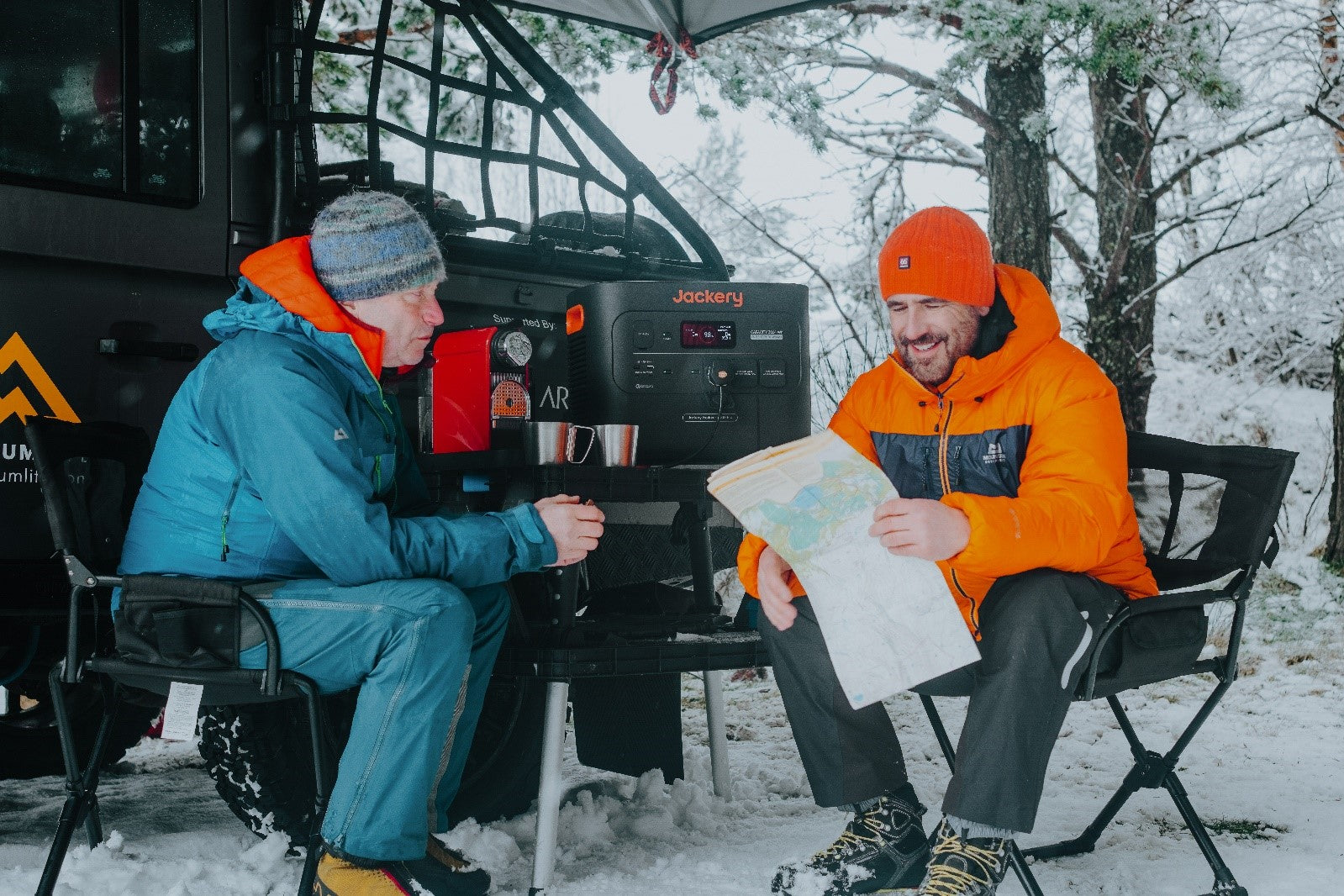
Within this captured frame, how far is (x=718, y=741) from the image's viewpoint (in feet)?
10.3

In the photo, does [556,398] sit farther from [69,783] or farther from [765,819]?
[69,783]

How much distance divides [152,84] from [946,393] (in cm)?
175

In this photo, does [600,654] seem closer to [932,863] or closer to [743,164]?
[932,863]

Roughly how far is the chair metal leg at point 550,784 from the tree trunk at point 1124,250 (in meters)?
4.91

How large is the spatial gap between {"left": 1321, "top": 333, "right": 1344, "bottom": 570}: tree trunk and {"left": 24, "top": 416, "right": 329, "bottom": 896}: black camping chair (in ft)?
21.6

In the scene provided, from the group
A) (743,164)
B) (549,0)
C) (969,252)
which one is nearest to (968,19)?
(549,0)

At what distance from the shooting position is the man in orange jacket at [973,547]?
2.03 metres

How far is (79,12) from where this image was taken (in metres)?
2.57

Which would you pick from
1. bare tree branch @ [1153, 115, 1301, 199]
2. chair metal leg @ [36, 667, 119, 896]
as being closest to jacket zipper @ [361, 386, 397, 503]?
chair metal leg @ [36, 667, 119, 896]

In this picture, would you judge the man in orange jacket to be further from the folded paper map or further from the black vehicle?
the black vehicle

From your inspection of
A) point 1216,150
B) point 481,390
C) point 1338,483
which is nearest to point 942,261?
point 481,390

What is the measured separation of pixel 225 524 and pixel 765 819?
4.92 feet

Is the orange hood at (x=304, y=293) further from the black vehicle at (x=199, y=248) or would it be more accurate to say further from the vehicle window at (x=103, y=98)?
the vehicle window at (x=103, y=98)

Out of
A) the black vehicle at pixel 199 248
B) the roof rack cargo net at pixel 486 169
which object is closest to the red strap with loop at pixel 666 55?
the roof rack cargo net at pixel 486 169
